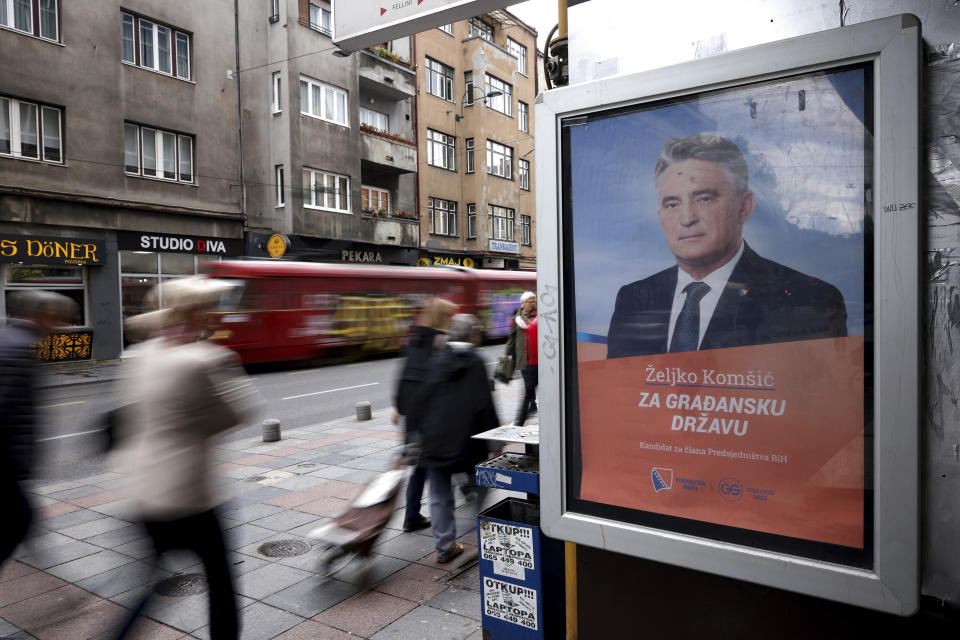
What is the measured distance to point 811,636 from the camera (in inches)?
90.9

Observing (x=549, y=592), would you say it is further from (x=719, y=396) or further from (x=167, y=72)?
(x=167, y=72)

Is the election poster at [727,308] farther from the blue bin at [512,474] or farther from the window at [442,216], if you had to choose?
the window at [442,216]

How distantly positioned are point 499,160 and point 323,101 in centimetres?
1276

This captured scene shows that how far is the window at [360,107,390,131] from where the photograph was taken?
97.1 feet

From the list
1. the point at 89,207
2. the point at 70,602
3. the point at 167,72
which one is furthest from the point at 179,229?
the point at 70,602

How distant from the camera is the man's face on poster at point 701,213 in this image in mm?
2170

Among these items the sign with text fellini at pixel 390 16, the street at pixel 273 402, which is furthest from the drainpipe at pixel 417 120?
the sign with text fellini at pixel 390 16

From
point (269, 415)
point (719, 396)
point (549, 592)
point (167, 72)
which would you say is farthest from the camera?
point (167, 72)

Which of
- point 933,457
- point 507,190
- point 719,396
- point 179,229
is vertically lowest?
point 933,457

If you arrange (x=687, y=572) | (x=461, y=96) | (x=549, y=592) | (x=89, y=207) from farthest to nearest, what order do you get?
(x=461, y=96) < (x=89, y=207) < (x=549, y=592) < (x=687, y=572)

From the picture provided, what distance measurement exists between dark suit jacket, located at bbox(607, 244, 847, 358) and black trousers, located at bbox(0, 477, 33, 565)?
3206 mm

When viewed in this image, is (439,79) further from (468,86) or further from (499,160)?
(499,160)

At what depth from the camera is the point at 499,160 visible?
119 feet

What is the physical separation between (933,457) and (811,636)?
81cm
